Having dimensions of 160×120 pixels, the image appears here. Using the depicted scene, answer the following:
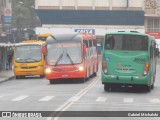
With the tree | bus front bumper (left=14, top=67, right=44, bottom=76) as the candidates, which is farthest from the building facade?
bus front bumper (left=14, top=67, right=44, bottom=76)

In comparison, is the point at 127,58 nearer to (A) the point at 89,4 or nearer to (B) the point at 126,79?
(B) the point at 126,79

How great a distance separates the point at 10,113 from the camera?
1917cm

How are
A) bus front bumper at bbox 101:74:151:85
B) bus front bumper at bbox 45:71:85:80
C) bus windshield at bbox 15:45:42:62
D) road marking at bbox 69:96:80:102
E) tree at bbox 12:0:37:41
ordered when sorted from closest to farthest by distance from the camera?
road marking at bbox 69:96:80:102, bus front bumper at bbox 101:74:151:85, bus front bumper at bbox 45:71:85:80, bus windshield at bbox 15:45:42:62, tree at bbox 12:0:37:41

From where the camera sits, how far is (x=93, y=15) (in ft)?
358

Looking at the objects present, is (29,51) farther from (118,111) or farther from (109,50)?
(118,111)

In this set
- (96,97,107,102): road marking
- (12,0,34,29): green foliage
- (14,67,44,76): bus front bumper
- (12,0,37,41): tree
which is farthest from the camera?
(12,0,34,29): green foliage

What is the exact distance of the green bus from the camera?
93.7 feet

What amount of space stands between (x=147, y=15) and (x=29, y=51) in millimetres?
65955

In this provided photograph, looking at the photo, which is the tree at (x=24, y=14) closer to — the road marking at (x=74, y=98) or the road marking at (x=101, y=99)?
the road marking at (x=74, y=98)

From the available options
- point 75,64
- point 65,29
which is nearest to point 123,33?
point 75,64

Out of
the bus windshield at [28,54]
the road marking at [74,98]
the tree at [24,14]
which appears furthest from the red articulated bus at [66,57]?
the tree at [24,14]

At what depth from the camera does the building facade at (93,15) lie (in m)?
107

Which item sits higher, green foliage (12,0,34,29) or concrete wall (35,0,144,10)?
concrete wall (35,0,144,10)

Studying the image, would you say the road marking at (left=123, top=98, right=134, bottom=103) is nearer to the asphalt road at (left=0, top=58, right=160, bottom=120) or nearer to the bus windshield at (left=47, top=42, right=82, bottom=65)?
the asphalt road at (left=0, top=58, right=160, bottom=120)
